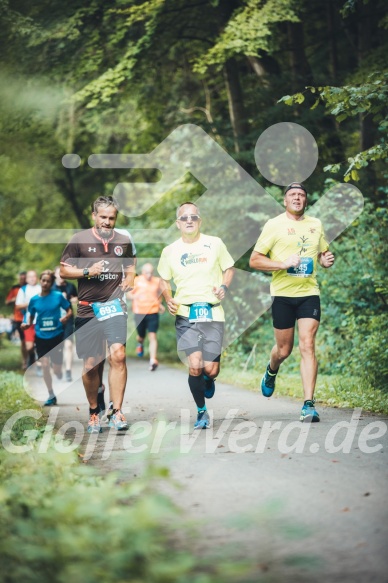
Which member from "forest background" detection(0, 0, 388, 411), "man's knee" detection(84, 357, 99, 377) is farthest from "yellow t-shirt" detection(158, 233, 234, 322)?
"forest background" detection(0, 0, 388, 411)

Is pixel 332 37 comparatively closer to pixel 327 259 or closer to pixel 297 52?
pixel 297 52

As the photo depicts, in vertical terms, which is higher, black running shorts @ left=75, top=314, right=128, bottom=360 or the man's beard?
the man's beard

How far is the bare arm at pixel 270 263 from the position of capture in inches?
329

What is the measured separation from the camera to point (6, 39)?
57.4 feet

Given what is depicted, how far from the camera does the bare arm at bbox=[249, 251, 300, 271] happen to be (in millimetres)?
8359

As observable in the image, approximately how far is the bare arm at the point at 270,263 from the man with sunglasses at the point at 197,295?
0.28 meters

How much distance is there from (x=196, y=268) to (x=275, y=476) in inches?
126

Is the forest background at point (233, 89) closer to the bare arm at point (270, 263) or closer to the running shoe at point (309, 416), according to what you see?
the running shoe at point (309, 416)

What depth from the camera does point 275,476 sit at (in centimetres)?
578

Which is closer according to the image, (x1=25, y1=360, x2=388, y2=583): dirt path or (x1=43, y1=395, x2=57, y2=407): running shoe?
(x1=25, y1=360, x2=388, y2=583): dirt path

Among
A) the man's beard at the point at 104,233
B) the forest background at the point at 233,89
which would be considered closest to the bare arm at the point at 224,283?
the man's beard at the point at 104,233

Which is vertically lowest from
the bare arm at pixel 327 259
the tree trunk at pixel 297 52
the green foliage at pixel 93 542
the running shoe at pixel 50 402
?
the running shoe at pixel 50 402

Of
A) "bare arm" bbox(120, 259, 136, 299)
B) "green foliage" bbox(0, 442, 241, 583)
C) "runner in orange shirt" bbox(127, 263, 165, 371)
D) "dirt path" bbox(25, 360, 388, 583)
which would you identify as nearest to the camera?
"green foliage" bbox(0, 442, 241, 583)

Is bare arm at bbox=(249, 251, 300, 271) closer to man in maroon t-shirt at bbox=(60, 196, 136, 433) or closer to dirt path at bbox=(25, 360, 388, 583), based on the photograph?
man in maroon t-shirt at bbox=(60, 196, 136, 433)
